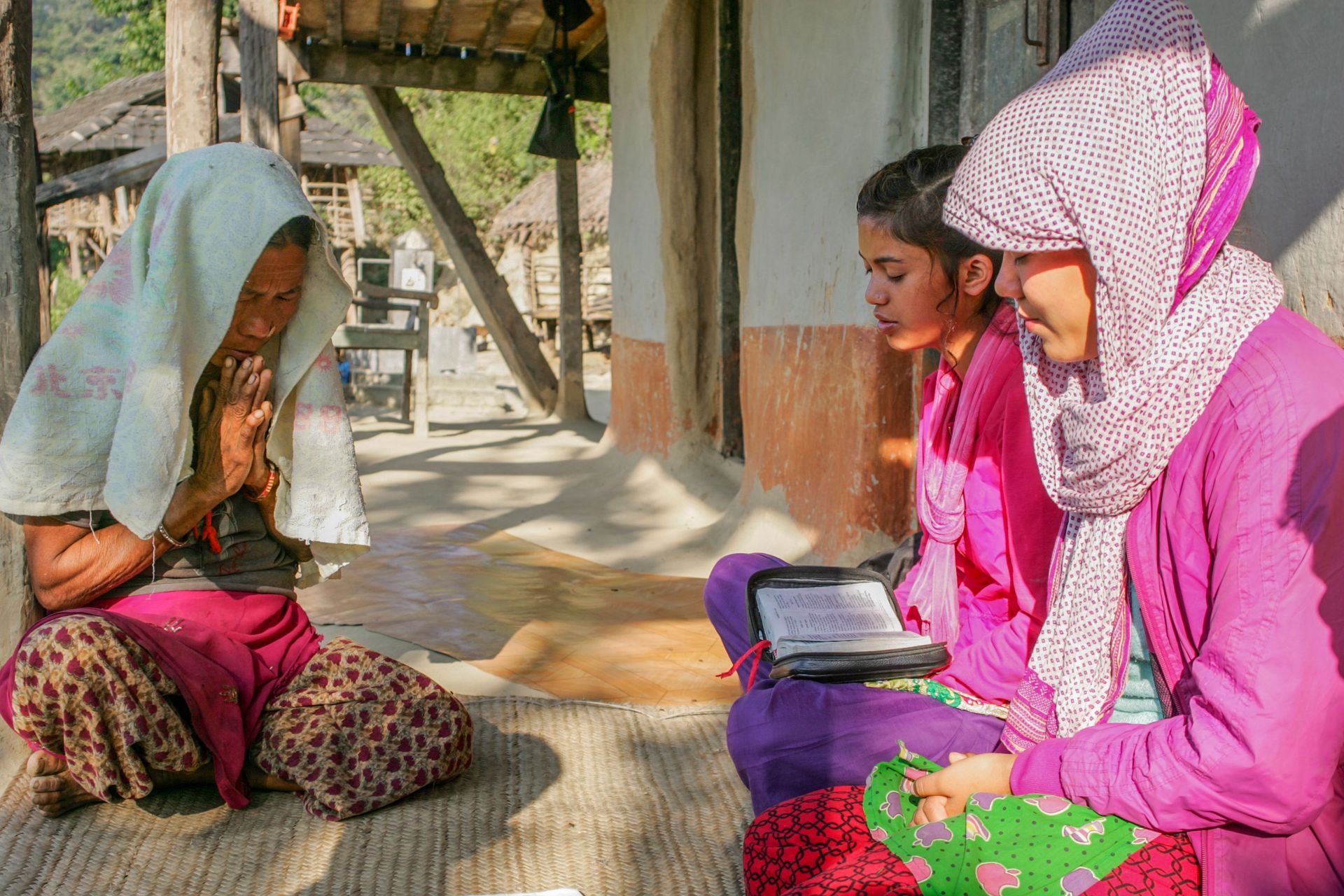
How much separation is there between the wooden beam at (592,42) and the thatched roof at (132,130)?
29.8ft

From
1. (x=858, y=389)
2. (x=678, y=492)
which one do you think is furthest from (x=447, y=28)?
(x=858, y=389)

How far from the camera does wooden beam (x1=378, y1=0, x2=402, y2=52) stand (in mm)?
7191

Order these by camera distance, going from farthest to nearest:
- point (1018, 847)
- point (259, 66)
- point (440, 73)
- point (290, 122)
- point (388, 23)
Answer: point (440, 73) → point (388, 23) → point (290, 122) → point (259, 66) → point (1018, 847)

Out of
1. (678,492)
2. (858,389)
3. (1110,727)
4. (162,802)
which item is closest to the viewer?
(1110,727)

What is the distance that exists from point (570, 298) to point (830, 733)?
7660 mm

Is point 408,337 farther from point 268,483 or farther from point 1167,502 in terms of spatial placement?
point 1167,502

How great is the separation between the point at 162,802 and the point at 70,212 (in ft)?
62.5

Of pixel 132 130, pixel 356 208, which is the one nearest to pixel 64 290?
pixel 132 130

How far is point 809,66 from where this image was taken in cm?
408

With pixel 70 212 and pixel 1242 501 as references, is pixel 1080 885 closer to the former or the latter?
pixel 1242 501

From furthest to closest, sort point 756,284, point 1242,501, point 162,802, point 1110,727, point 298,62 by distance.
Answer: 1. point 298,62
2. point 756,284
3. point 162,802
4. point 1110,727
5. point 1242,501

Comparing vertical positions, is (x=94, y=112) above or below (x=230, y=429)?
above

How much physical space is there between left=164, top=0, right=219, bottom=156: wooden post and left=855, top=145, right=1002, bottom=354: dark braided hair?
9.00ft

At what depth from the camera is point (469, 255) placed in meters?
9.16
